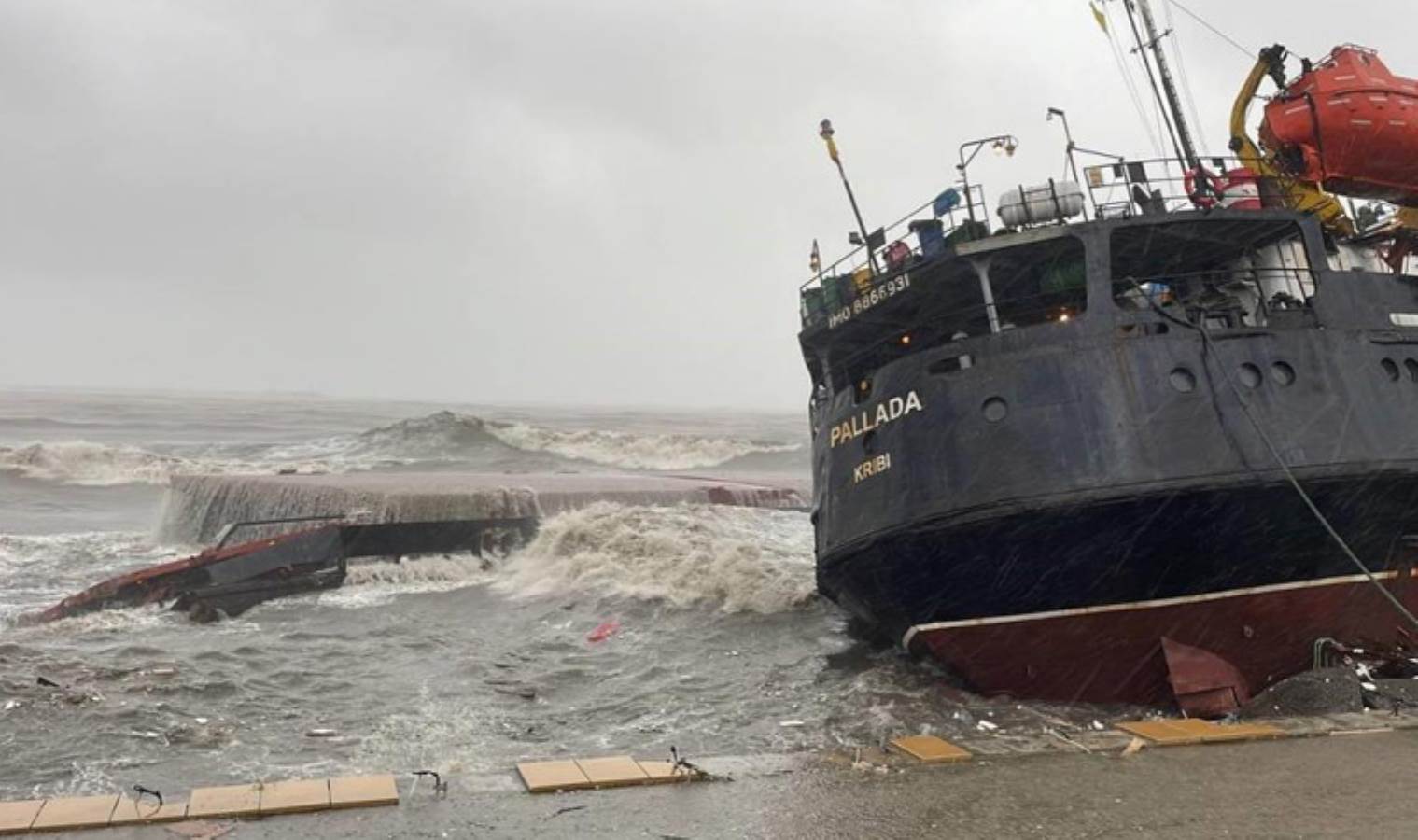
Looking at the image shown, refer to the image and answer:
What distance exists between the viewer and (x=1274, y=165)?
14.8 m

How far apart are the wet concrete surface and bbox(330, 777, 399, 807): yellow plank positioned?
10cm

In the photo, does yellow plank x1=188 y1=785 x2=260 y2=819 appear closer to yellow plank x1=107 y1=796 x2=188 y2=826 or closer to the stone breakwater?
yellow plank x1=107 y1=796 x2=188 y2=826

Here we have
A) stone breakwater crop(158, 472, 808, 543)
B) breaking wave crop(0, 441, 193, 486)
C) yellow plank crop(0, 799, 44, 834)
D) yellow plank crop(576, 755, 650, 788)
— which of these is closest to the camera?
yellow plank crop(0, 799, 44, 834)

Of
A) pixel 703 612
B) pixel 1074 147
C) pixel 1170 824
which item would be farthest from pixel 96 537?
pixel 1170 824

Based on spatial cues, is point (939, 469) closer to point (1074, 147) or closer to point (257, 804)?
point (1074, 147)

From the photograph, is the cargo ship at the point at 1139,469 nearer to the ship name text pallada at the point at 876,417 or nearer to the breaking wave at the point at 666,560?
the ship name text pallada at the point at 876,417

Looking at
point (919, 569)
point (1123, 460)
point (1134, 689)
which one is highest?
point (1123, 460)

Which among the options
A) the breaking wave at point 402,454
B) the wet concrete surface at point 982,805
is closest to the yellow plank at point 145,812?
the wet concrete surface at point 982,805

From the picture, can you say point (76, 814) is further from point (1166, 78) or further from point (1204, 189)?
point (1166, 78)

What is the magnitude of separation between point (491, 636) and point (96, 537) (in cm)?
2031

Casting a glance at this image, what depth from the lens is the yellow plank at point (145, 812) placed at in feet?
17.6

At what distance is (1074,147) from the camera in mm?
12578

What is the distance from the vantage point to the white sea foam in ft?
188

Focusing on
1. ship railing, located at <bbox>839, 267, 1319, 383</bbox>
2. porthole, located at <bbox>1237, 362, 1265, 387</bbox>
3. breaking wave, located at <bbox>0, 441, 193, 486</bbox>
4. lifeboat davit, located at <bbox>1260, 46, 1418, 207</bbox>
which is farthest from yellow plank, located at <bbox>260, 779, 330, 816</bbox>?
breaking wave, located at <bbox>0, 441, 193, 486</bbox>
